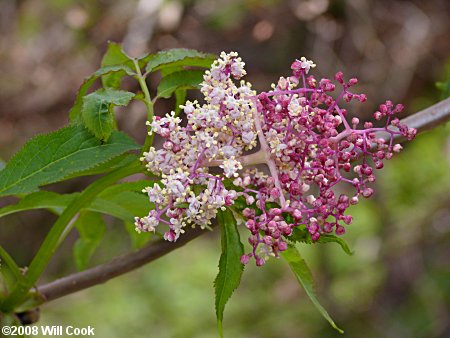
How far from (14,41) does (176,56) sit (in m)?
3.57

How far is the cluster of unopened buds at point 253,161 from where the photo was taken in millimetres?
1024

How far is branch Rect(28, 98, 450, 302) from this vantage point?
53.3 inches

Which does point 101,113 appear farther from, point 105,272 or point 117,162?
point 105,272

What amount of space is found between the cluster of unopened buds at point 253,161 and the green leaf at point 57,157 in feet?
0.30

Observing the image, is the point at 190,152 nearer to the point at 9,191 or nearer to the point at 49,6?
the point at 9,191

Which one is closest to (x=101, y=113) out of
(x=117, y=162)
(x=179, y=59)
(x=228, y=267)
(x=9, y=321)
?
(x=117, y=162)

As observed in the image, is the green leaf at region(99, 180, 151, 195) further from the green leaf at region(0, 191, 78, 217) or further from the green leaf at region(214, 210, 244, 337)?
the green leaf at region(214, 210, 244, 337)

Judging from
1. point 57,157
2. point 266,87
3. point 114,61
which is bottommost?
A: point 266,87

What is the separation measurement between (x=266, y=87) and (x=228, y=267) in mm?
3072

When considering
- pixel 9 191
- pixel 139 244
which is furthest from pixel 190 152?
pixel 139 244

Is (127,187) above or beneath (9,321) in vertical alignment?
above

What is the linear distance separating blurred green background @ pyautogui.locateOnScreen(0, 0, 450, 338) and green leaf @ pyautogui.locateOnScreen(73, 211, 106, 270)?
223 cm

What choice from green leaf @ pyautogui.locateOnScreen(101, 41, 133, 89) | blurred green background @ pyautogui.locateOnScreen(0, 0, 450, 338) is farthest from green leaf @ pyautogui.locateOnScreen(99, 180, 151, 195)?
blurred green background @ pyautogui.locateOnScreen(0, 0, 450, 338)

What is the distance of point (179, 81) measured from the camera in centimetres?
128
